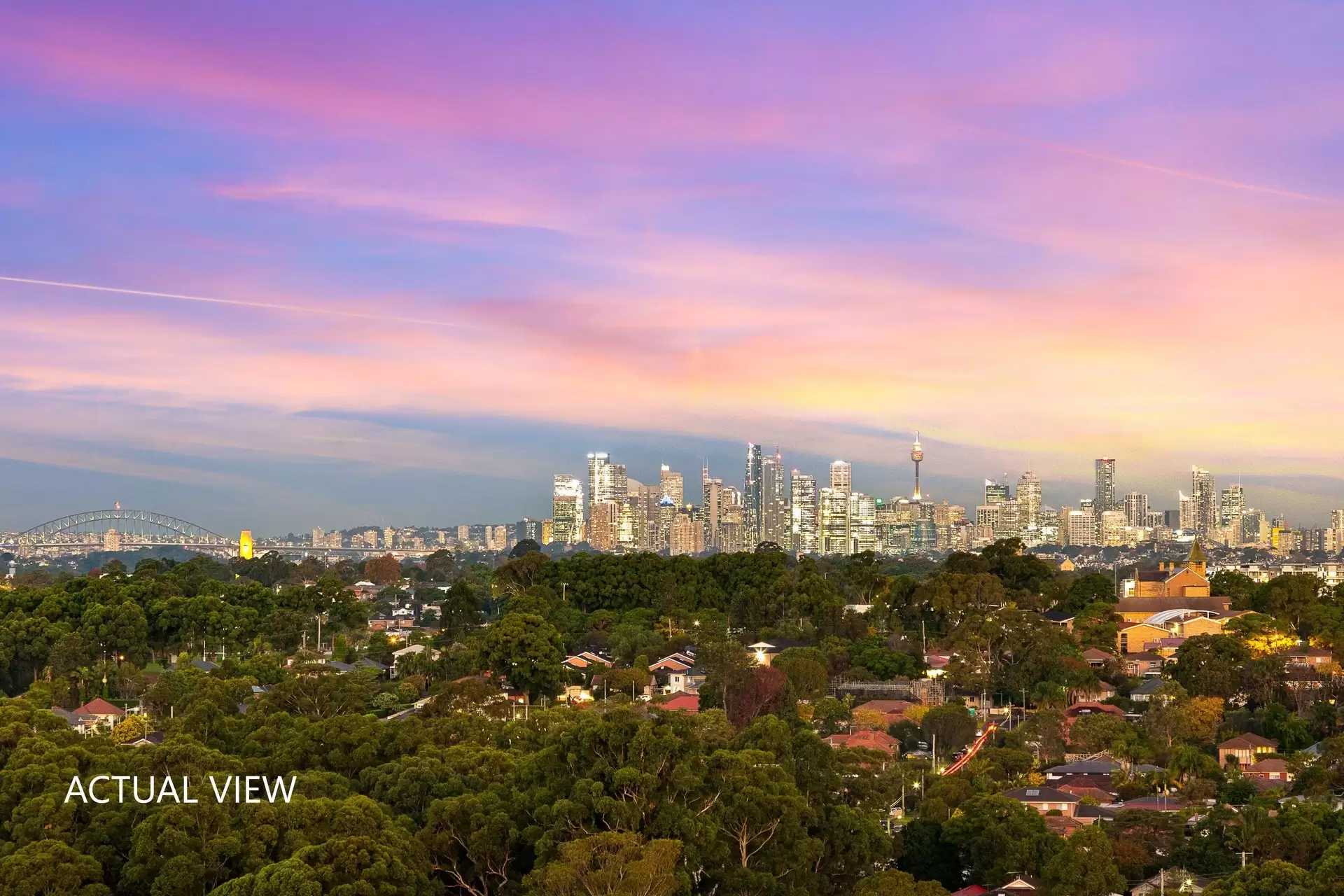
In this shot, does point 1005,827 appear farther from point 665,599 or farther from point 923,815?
point 665,599

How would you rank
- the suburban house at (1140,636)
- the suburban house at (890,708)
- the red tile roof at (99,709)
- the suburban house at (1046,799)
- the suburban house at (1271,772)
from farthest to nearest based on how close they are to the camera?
the suburban house at (1140,636)
the suburban house at (890,708)
the red tile roof at (99,709)
the suburban house at (1271,772)
the suburban house at (1046,799)

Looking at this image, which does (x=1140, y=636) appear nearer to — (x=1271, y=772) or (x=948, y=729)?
(x=948, y=729)

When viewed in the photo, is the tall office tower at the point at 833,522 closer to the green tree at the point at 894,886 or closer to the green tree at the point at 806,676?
the green tree at the point at 806,676

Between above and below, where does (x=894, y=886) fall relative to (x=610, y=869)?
below

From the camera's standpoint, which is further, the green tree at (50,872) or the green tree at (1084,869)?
the green tree at (1084,869)

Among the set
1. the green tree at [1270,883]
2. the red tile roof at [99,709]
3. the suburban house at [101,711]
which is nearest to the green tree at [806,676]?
the suburban house at [101,711]

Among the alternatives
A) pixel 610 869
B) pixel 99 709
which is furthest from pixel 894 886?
pixel 99 709

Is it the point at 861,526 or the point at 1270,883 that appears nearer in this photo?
the point at 1270,883
